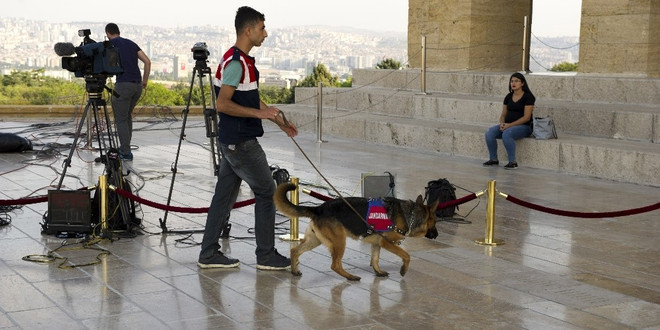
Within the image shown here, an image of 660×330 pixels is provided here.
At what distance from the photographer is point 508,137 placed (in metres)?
12.6

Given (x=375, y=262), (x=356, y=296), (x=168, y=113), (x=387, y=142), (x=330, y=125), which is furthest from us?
(x=168, y=113)

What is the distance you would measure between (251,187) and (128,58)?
6.50m

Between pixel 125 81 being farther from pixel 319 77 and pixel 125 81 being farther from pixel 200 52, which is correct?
pixel 319 77

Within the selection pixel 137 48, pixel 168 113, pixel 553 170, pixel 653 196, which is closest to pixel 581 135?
pixel 553 170

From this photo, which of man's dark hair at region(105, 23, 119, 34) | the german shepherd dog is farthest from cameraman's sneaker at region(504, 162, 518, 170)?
the german shepherd dog

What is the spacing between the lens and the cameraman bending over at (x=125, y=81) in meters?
12.5

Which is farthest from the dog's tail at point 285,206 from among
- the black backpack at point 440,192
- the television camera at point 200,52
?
the television camera at point 200,52

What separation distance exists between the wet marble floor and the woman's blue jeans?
1820 millimetres

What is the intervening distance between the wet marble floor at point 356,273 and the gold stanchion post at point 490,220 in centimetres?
13

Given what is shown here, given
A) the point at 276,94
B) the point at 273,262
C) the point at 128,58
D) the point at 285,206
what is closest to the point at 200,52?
the point at 273,262

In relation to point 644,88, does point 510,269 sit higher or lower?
lower

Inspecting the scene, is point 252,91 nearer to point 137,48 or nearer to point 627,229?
point 627,229

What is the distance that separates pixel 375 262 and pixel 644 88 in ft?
27.0

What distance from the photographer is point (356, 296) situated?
606 centimetres
